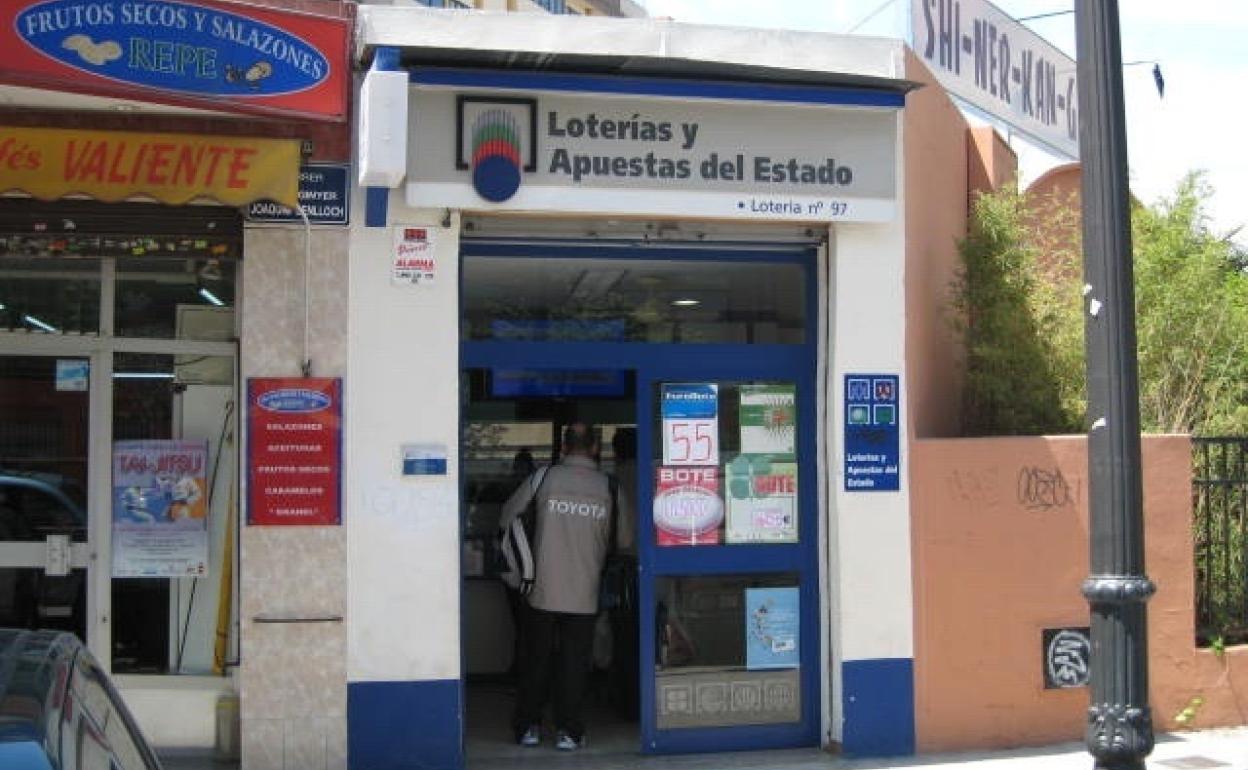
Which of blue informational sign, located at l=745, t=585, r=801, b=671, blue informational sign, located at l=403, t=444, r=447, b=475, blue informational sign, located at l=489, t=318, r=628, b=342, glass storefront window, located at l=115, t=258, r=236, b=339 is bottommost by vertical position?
blue informational sign, located at l=745, t=585, r=801, b=671

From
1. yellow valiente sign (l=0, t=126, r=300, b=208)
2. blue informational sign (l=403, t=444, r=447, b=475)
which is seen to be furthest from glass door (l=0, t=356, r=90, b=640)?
blue informational sign (l=403, t=444, r=447, b=475)

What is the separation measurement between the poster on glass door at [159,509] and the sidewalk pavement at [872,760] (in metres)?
1.04

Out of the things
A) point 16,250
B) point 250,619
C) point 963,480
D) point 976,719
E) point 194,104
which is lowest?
point 976,719

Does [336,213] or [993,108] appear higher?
[993,108]

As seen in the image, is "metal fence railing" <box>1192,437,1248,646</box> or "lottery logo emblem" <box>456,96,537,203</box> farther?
"metal fence railing" <box>1192,437,1248,646</box>

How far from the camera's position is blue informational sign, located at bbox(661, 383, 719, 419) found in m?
7.84

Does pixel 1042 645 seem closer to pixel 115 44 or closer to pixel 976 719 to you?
pixel 976 719

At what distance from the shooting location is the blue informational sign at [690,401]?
784cm

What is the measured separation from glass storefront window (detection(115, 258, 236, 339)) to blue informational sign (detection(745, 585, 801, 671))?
337 centimetres

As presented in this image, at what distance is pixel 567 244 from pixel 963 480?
2644 millimetres

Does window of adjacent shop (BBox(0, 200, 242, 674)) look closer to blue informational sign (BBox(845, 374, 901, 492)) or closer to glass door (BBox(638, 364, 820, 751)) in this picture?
glass door (BBox(638, 364, 820, 751))

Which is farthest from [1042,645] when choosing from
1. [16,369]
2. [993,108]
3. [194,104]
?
[16,369]

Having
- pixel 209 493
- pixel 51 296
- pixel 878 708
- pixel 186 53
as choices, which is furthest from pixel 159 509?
pixel 878 708

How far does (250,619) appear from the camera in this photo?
6996 millimetres
